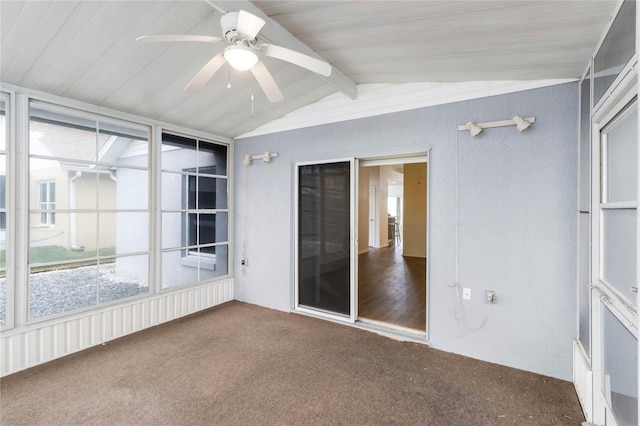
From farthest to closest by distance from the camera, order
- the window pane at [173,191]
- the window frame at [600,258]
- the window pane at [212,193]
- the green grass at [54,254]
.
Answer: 1. the window pane at [212,193]
2. the window pane at [173,191]
3. the green grass at [54,254]
4. the window frame at [600,258]

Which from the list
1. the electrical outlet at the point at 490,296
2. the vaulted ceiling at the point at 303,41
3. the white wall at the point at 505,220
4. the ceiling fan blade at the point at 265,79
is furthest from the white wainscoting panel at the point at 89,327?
the electrical outlet at the point at 490,296

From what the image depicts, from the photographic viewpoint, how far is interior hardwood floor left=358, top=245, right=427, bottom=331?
3.86 metres

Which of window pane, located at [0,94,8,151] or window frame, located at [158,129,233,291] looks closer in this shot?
window pane, located at [0,94,8,151]

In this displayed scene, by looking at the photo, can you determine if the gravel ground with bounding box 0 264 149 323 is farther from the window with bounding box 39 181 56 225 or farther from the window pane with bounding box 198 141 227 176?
the window pane with bounding box 198 141 227 176

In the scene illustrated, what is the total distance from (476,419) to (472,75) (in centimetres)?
287

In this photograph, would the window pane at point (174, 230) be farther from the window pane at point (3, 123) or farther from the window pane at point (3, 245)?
the window pane at point (3, 123)

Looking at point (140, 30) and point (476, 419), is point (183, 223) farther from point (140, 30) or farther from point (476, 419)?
point (476, 419)

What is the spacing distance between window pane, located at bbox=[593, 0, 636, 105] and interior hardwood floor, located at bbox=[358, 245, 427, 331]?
276cm

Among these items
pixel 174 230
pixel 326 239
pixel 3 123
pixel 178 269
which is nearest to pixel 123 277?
pixel 178 269

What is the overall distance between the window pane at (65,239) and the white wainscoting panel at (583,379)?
15.0 ft

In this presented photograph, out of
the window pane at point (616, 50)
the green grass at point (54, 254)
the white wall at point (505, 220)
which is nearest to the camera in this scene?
the window pane at point (616, 50)

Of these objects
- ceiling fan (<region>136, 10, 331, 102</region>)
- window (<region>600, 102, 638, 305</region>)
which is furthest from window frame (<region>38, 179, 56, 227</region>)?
window (<region>600, 102, 638, 305</region>)

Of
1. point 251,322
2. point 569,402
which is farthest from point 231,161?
point 569,402

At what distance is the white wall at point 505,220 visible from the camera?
259 cm
